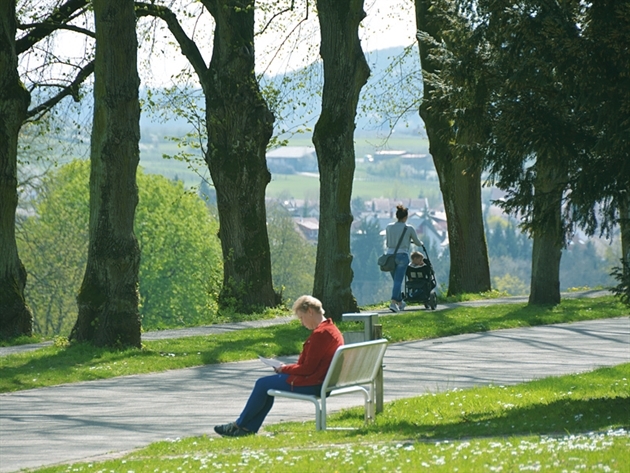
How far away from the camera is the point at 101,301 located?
18.6 meters

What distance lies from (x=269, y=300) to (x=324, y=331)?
53.4 feet

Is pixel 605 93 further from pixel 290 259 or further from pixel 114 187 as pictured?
pixel 290 259

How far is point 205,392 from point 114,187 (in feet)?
16.0

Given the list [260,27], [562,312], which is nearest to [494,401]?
[562,312]

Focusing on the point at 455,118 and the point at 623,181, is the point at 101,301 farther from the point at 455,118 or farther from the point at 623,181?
the point at 623,181

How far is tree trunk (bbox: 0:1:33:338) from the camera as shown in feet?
72.3

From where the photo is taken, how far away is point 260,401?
457 inches

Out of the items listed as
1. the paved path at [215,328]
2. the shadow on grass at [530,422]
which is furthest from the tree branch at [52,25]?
the shadow on grass at [530,422]

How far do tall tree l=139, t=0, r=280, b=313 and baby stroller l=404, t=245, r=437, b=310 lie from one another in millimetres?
3601

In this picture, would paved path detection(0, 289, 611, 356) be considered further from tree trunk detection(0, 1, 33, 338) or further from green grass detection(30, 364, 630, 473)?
green grass detection(30, 364, 630, 473)

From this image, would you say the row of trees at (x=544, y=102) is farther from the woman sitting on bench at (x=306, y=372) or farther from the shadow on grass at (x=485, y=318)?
the shadow on grass at (x=485, y=318)

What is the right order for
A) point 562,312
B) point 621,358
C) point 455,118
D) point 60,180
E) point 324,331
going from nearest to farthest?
point 324,331
point 455,118
point 621,358
point 562,312
point 60,180

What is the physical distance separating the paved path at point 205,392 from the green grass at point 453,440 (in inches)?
31.5

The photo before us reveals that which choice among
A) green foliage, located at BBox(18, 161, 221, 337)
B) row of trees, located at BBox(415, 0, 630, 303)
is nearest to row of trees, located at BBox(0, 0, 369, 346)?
row of trees, located at BBox(415, 0, 630, 303)
